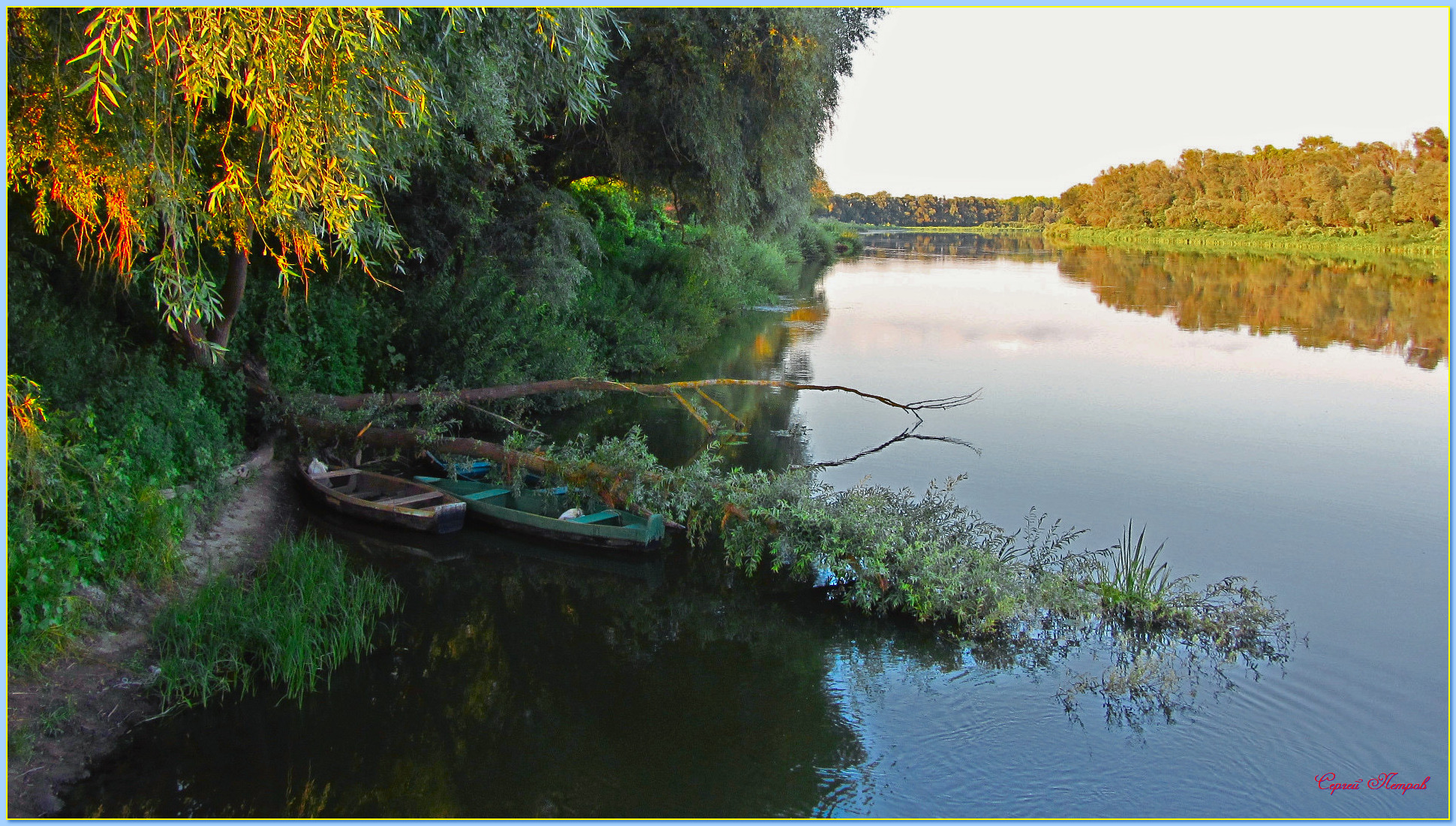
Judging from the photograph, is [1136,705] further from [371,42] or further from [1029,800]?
[371,42]

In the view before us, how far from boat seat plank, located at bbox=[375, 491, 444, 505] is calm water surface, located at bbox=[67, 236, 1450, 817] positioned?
318 mm

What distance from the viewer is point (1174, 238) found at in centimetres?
7900

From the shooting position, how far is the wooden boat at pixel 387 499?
897 cm

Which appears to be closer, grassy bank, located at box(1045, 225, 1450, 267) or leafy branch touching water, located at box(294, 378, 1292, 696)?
leafy branch touching water, located at box(294, 378, 1292, 696)

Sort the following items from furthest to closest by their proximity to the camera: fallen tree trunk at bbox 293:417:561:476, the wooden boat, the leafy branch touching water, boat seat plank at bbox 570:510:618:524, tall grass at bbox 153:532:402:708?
fallen tree trunk at bbox 293:417:561:476 → the wooden boat → boat seat plank at bbox 570:510:618:524 → the leafy branch touching water → tall grass at bbox 153:532:402:708

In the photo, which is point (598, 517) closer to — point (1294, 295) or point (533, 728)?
point (533, 728)

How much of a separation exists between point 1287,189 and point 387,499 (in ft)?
241

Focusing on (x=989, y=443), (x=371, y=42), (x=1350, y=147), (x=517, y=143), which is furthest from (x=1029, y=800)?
(x=1350, y=147)

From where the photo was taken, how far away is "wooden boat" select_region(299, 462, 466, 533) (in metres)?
8.97

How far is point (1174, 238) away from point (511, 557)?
8100 centimetres

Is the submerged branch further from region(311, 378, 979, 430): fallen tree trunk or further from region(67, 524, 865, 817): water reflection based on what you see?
region(67, 524, 865, 817): water reflection
